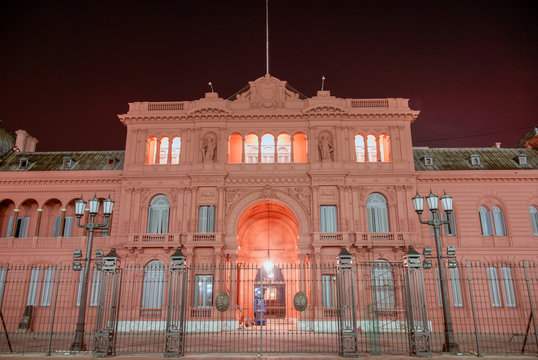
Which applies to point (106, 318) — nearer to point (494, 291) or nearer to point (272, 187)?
point (272, 187)

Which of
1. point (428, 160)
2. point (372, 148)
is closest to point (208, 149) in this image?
point (372, 148)

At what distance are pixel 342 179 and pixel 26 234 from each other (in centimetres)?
2765

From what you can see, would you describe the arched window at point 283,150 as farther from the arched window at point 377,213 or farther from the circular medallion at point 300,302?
the circular medallion at point 300,302

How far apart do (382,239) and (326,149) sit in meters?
8.46

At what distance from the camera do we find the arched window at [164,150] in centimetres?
3559

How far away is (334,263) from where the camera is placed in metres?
31.0

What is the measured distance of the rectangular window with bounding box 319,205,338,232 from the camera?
32406 mm

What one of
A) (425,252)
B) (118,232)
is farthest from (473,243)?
(118,232)

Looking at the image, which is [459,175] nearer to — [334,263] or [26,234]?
[334,263]

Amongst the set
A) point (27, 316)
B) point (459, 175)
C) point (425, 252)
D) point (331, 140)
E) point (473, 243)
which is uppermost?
point (331, 140)

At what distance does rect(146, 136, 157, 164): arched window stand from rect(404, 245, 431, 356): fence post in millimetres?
24356

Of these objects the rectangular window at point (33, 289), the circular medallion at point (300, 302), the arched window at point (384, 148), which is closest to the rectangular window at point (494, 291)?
the arched window at point (384, 148)

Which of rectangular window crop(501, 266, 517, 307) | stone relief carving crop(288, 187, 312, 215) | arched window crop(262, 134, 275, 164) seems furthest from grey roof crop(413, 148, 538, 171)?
arched window crop(262, 134, 275, 164)

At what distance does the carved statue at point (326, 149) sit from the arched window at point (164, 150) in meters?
13.2
